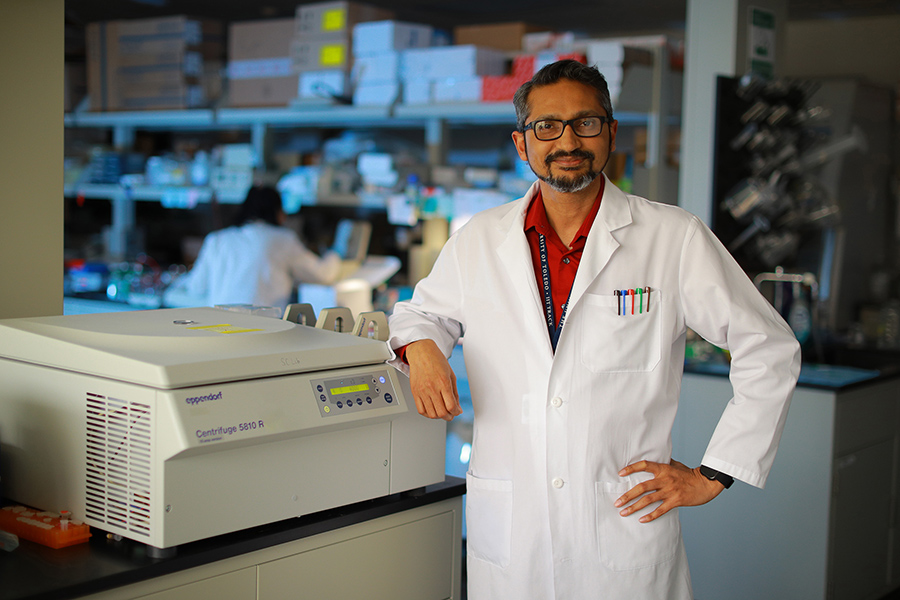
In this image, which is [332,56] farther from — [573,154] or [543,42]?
[573,154]

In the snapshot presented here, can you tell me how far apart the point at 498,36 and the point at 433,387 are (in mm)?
2892

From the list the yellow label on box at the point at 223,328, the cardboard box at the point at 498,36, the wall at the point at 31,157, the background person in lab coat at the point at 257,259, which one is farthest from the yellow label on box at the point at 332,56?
the yellow label on box at the point at 223,328

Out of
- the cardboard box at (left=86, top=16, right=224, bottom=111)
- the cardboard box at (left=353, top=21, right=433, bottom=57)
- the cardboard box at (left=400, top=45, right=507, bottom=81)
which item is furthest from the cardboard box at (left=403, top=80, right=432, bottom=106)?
the cardboard box at (left=86, top=16, right=224, bottom=111)

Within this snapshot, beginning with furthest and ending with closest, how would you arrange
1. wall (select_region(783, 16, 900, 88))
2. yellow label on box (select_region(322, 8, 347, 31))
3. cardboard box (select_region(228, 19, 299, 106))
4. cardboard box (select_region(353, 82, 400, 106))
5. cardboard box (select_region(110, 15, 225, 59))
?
wall (select_region(783, 16, 900, 88)) → cardboard box (select_region(110, 15, 225, 59)) → cardboard box (select_region(228, 19, 299, 106)) → yellow label on box (select_region(322, 8, 347, 31)) → cardboard box (select_region(353, 82, 400, 106))

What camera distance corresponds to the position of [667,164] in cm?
366

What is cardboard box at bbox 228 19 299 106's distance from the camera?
449 cm

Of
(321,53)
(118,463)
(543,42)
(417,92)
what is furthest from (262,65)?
(118,463)

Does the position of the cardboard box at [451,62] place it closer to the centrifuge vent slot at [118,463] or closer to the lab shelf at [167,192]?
the lab shelf at [167,192]

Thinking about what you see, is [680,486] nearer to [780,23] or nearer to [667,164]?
[667,164]

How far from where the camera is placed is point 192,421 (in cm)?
120

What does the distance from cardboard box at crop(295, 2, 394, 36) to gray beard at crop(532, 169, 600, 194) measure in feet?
9.63

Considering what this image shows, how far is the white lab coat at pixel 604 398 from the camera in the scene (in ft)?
5.00

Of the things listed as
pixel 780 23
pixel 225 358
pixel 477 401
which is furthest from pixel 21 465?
pixel 780 23

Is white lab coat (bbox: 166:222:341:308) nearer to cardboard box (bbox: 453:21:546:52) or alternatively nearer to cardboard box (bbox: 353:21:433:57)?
cardboard box (bbox: 353:21:433:57)
